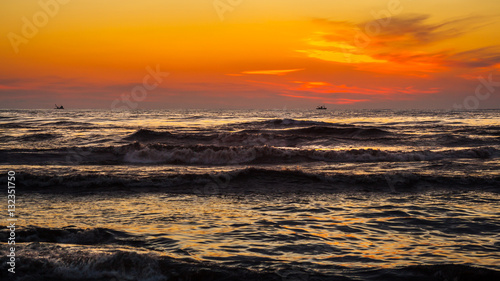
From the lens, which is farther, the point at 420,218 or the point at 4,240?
the point at 420,218

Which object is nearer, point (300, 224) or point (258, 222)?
point (300, 224)

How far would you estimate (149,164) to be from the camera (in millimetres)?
20906

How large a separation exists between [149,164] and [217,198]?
380 inches

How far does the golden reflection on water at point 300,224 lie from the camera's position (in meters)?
7.18

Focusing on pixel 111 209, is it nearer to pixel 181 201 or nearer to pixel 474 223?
pixel 181 201

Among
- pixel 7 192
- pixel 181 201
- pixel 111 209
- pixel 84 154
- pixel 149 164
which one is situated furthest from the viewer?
pixel 84 154

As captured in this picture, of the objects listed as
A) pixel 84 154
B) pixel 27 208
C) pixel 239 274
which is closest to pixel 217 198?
pixel 27 208

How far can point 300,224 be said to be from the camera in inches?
356

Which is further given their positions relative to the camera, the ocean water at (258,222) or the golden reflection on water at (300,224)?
the golden reflection on water at (300,224)

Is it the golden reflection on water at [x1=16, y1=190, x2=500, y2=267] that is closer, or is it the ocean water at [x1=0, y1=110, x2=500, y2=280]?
the ocean water at [x1=0, y1=110, x2=500, y2=280]

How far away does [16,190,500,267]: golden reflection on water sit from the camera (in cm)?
718

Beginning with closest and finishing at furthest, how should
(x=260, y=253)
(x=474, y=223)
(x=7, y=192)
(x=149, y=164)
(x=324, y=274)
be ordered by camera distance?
(x=324, y=274) → (x=260, y=253) → (x=474, y=223) → (x=7, y=192) → (x=149, y=164)

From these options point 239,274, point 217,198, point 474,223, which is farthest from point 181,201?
point 474,223

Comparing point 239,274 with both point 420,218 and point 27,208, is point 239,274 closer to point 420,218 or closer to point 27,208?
point 420,218
